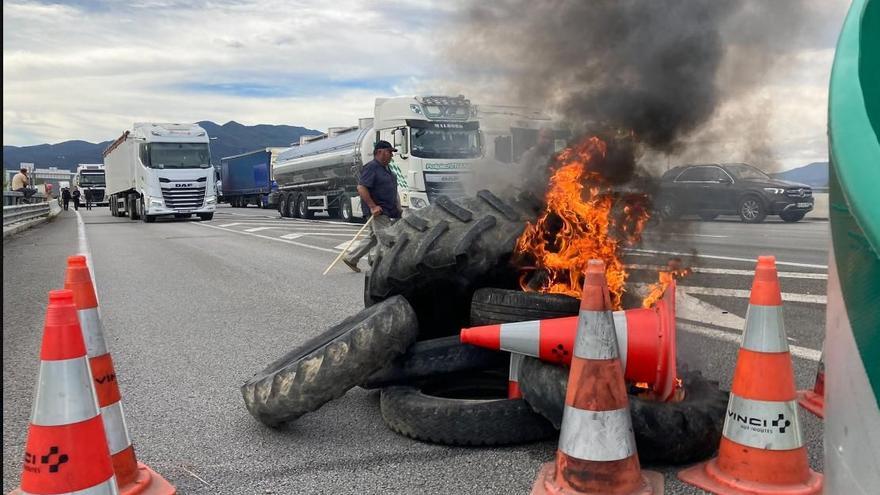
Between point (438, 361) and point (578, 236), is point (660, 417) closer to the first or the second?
point (438, 361)

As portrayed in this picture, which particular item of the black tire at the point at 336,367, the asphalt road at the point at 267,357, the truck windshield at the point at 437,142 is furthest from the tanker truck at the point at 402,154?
the black tire at the point at 336,367

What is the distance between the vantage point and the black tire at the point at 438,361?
12.1 ft

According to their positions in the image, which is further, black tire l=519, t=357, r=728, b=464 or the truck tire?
the truck tire

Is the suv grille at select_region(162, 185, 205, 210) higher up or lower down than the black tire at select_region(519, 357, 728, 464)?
higher up

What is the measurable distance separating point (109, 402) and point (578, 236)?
249 centimetres

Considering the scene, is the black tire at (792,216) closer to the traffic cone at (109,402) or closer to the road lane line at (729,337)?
the road lane line at (729,337)

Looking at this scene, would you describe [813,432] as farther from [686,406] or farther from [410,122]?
[410,122]

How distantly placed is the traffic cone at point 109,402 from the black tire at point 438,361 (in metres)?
1.19

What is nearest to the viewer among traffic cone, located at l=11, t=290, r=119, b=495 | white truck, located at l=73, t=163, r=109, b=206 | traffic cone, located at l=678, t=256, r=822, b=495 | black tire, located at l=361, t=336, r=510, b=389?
traffic cone, located at l=11, t=290, r=119, b=495

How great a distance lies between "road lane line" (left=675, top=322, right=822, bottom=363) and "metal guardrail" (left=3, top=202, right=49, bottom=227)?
19561 millimetres

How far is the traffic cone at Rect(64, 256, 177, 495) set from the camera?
294 cm

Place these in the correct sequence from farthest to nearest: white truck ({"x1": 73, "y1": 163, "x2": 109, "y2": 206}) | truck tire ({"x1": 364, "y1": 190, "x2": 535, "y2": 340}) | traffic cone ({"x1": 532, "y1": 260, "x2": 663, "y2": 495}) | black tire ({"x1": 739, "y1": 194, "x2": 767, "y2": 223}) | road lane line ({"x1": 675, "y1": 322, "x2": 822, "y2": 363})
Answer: white truck ({"x1": 73, "y1": 163, "x2": 109, "y2": 206})
black tire ({"x1": 739, "y1": 194, "x2": 767, "y2": 223})
road lane line ({"x1": 675, "y1": 322, "x2": 822, "y2": 363})
truck tire ({"x1": 364, "y1": 190, "x2": 535, "y2": 340})
traffic cone ({"x1": 532, "y1": 260, "x2": 663, "y2": 495})

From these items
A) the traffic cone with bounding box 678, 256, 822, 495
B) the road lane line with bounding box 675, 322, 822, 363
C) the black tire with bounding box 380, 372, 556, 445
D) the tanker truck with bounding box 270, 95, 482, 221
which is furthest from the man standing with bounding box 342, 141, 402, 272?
the traffic cone with bounding box 678, 256, 822, 495

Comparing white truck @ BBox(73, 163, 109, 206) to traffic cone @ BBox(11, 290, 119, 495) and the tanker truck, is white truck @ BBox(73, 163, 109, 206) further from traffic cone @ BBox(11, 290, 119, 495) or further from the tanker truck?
traffic cone @ BBox(11, 290, 119, 495)
